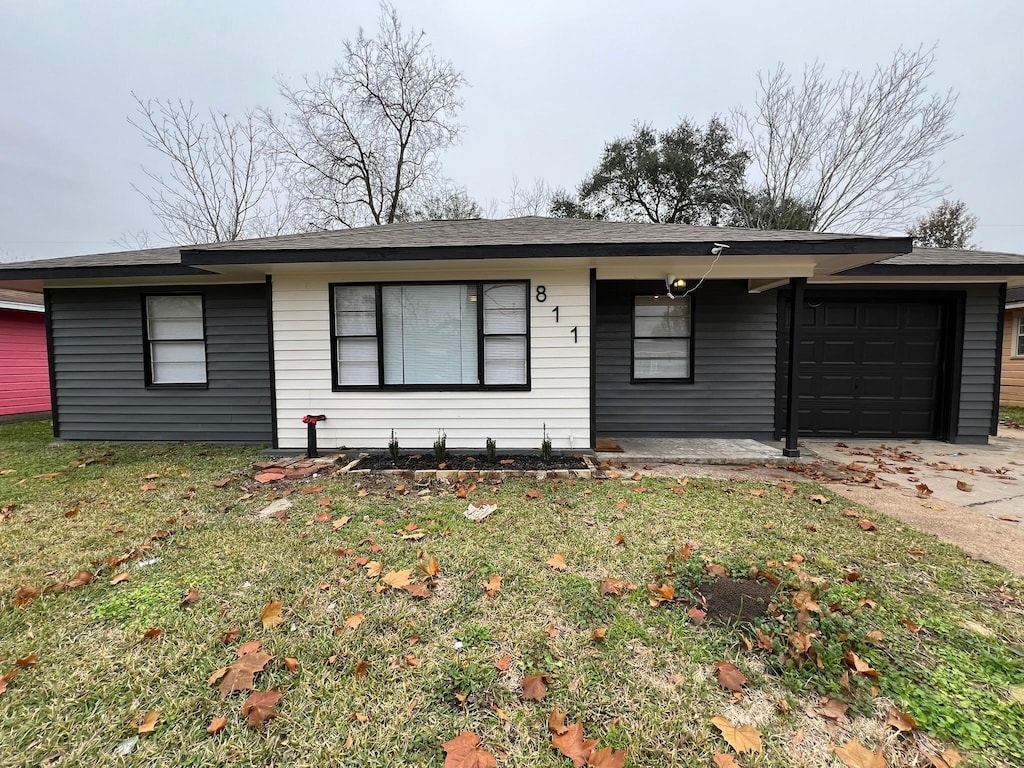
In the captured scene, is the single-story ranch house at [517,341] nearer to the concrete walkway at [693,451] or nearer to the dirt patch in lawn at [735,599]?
the concrete walkway at [693,451]

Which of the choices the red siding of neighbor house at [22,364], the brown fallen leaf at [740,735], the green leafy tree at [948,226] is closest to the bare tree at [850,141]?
the green leafy tree at [948,226]

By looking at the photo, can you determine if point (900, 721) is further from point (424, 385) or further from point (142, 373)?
point (142, 373)

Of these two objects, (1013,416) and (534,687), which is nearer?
(534,687)

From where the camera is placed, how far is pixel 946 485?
459 cm

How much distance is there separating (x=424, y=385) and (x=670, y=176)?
15.7 metres

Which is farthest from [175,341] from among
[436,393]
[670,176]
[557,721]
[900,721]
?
[670,176]

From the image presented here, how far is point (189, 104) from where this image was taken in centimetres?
1540

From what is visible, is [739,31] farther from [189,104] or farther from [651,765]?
[651,765]

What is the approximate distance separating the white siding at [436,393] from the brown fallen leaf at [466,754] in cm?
411

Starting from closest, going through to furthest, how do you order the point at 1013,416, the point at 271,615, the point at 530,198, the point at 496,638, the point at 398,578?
the point at 496,638 → the point at 271,615 → the point at 398,578 → the point at 1013,416 → the point at 530,198

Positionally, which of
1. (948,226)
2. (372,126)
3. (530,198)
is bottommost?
(948,226)

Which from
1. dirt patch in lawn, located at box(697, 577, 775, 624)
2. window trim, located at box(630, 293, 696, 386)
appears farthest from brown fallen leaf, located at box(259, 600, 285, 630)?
window trim, located at box(630, 293, 696, 386)

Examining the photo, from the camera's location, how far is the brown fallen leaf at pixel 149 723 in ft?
5.19

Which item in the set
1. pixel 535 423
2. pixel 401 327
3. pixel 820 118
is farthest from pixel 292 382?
pixel 820 118
